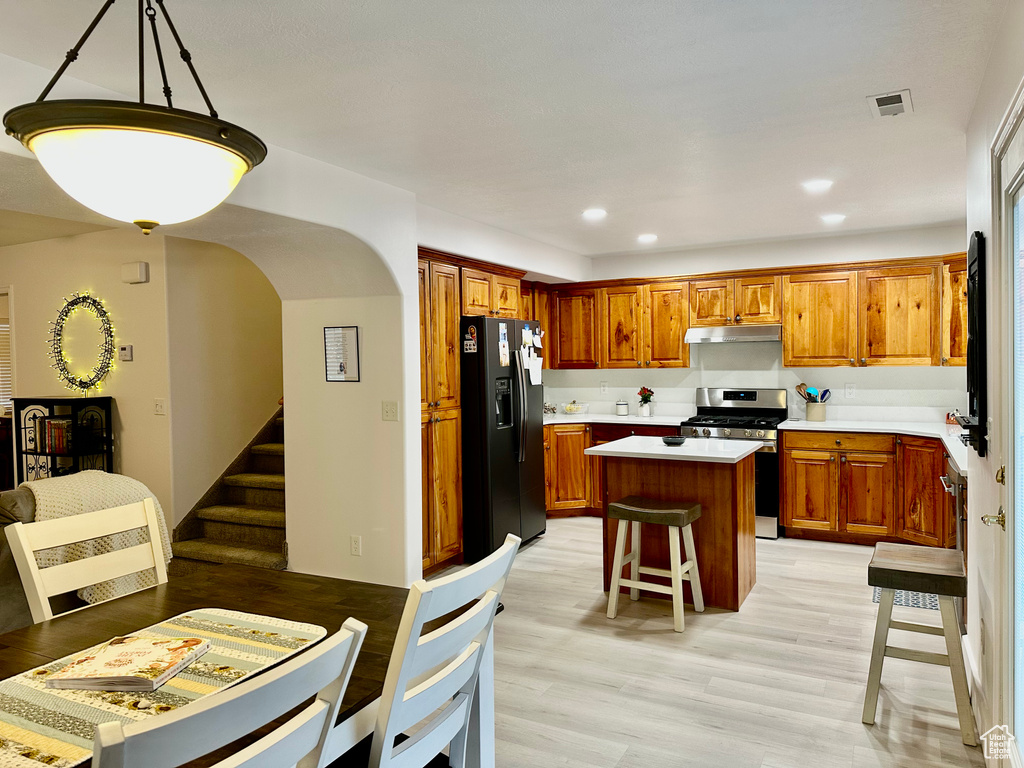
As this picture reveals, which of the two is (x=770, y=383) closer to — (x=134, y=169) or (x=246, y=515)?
(x=246, y=515)

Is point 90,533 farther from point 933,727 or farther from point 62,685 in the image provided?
point 933,727

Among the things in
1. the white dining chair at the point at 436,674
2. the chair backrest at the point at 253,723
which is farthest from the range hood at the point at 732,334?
the chair backrest at the point at 253,723

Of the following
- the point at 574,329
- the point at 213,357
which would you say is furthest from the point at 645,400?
the point at 213,357

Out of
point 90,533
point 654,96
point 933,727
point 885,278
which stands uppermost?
point 654,96

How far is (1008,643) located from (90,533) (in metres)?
2.75

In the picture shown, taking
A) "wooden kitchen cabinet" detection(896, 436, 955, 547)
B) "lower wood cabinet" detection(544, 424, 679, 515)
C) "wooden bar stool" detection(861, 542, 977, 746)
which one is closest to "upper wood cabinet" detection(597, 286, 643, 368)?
"lower wood cabinet" detection(544, 424, 679, 515)

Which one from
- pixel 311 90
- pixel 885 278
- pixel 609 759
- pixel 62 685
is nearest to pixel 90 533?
pixel 62 685

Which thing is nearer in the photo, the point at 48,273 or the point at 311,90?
the point at 311,90

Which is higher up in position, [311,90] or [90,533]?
[311,90]

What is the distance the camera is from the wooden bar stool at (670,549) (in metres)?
3.71

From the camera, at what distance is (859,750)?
8.34 feet

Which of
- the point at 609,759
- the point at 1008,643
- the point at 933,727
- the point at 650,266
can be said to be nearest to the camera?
the point at 1008,643

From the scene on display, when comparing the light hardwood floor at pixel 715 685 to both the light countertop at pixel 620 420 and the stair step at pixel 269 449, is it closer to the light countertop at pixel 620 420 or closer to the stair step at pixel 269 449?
the light countertop at pixel 620 420

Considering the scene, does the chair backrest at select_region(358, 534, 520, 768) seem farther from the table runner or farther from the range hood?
the range hood
